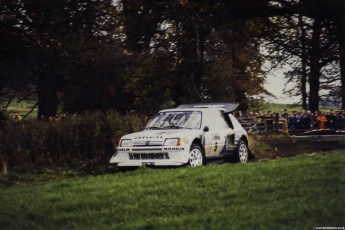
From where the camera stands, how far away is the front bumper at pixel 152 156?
11711 millimetres

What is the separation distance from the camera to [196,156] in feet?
40.7

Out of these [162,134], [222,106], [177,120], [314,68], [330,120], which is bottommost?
[162,134]

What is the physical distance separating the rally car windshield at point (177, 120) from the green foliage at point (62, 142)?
142 centimetres

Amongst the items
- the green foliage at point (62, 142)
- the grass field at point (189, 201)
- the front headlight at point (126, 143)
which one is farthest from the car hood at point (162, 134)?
the grass field at point (189, 201)

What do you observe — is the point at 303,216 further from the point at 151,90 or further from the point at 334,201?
the point at 151,90

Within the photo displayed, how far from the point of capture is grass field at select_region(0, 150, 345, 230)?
623cm

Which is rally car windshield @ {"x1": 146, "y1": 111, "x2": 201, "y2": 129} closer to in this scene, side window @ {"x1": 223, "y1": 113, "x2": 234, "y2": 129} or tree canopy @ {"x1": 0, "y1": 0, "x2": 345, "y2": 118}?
side window @ {"x1": 223, "y1": 113, "x2": 234, "y2": 129}

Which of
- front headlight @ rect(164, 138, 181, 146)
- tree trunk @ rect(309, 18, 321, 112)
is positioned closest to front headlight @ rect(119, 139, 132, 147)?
front headlight @ rect(164, 138, 181, 146)

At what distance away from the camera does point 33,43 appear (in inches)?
849

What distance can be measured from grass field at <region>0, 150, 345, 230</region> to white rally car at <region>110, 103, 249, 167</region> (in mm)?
1667

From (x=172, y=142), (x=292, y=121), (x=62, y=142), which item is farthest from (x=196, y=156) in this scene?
(x=292, y=121)

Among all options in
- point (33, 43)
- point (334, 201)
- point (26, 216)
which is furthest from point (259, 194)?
point (33, 43)

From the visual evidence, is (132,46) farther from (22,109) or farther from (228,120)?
(22,109)

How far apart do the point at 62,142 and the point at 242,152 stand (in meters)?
5.53
